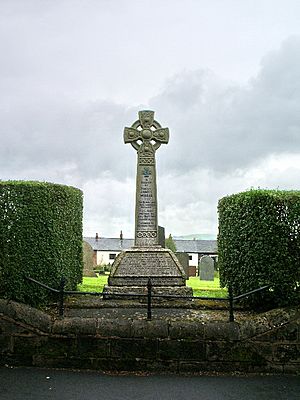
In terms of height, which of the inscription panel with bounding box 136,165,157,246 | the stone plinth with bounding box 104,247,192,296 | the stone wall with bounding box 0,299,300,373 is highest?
the inscription panel with bounding box 136,165,157,246

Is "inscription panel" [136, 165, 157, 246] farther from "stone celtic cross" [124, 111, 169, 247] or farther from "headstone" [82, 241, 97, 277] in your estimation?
"headstone" [82, 241, 97, 277]

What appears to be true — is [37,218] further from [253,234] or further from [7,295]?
[253,234]

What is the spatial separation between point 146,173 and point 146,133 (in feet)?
3.61

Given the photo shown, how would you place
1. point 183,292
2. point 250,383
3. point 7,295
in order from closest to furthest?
1. point 250,383
2. point 7,295
3. point 183,292

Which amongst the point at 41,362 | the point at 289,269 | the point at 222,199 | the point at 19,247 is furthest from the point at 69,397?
the point at 222,199

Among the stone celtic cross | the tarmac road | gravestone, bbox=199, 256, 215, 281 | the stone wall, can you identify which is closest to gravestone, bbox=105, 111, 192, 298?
the stone celtic cross

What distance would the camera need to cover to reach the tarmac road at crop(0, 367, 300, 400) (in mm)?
6395

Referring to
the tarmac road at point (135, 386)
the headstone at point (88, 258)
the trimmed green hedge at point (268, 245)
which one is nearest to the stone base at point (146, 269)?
the trimmed green hedge at point (268, 245)

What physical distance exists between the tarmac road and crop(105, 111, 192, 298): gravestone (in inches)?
133

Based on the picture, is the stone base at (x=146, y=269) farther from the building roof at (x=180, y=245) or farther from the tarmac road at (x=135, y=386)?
the building roof at (x=180, y=245)

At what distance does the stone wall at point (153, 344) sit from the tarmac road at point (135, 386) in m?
0.24

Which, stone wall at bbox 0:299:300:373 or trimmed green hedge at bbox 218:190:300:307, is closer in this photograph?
stone wall at bbox 0:299:300:373

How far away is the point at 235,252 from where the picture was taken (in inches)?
389

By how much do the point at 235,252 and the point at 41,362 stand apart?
4635mm
